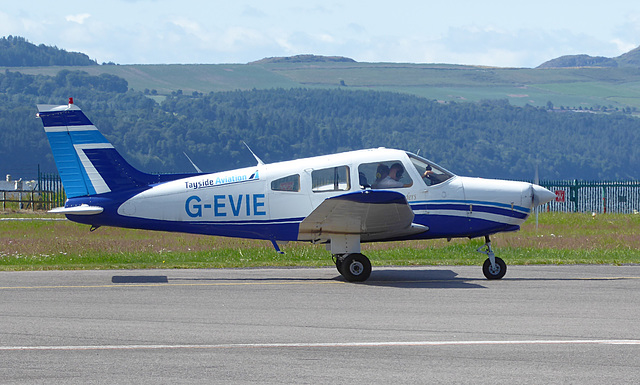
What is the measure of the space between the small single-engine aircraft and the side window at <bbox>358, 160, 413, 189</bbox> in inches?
0.6

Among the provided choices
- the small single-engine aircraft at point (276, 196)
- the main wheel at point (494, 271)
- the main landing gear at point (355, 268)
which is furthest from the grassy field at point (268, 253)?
the main landing gear at point (355, 268)

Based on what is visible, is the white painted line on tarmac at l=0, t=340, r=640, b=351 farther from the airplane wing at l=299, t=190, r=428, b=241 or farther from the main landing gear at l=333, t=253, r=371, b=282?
the main landing gear at l=333, t=253, r=371, b=282

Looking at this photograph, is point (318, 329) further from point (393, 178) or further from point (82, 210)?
point (82, 210)

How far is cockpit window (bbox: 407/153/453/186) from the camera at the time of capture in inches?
571

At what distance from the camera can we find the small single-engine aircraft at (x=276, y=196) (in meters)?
14.4

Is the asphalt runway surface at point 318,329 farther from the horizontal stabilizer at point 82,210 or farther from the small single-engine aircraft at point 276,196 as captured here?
the horizontal stabilizer at point 82,210

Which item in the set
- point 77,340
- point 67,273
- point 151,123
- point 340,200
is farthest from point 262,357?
point 151,123

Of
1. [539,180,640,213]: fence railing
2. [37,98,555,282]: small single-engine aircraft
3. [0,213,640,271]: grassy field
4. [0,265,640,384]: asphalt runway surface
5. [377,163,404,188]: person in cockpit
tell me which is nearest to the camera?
[0,265,640,384]: asphalt runway surface

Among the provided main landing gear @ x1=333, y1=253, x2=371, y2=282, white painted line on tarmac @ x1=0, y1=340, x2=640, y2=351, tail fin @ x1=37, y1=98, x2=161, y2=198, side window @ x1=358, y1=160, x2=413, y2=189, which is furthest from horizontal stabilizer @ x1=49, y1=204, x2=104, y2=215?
white painted line on tarmac @ x1=0, y1=340, x2=640, y2=351

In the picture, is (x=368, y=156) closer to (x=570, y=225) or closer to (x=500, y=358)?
(x=500, y=358)

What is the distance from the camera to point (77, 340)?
884cm

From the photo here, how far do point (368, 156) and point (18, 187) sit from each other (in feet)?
140

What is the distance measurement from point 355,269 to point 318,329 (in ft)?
15.1

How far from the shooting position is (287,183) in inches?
573
